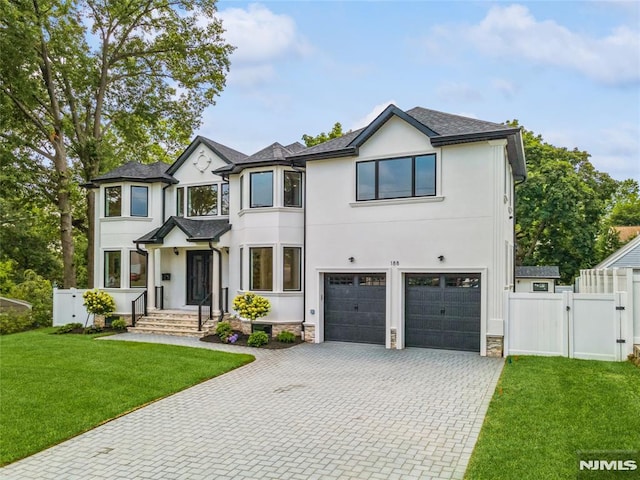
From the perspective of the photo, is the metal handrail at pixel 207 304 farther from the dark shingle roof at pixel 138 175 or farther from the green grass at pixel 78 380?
the dark shingle roof at pixel 138 175

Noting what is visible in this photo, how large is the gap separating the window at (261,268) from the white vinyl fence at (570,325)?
7329 millimetres

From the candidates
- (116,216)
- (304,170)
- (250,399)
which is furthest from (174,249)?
(250,399)

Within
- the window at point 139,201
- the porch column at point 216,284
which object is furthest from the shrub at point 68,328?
the porch column at point 216,284

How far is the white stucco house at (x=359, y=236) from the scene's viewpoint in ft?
40.8

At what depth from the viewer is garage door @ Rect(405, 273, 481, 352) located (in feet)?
41.0

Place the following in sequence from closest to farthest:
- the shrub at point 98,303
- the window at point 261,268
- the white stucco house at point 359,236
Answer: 1. the white stucco house at point 359,236
2. the window at point 261,268
3. the shrub at point 98,303

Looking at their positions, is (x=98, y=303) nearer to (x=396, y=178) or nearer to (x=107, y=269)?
(x=107, y=269)

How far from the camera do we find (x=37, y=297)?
2181 centimetres

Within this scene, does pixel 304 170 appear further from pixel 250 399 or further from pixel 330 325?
pixel 250 399

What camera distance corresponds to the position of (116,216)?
60.6 ft

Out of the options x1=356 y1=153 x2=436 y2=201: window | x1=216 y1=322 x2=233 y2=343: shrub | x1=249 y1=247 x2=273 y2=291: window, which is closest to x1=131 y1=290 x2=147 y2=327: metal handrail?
x1=216 y1=322 x2=233 y2=343: shrub

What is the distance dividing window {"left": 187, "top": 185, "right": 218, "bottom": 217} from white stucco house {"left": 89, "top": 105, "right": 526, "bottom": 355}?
6 centimetres

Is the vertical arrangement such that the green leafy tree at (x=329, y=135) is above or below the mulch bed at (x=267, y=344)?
above

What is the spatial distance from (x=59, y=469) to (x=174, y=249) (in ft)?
43.1
